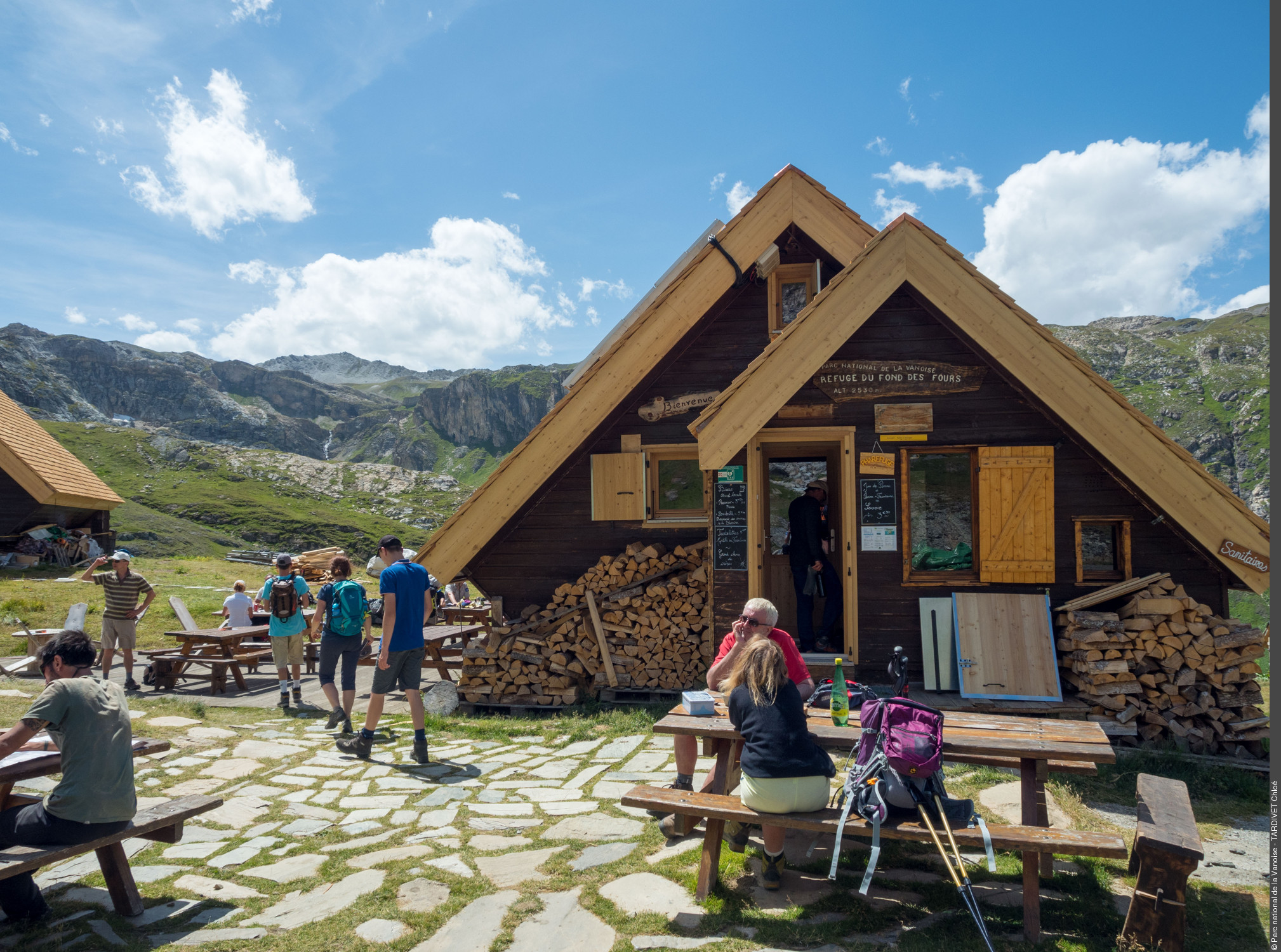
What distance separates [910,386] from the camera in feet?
27.1

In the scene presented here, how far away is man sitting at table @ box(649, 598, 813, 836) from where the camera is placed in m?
4.82

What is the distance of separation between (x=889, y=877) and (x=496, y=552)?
6.88 metres

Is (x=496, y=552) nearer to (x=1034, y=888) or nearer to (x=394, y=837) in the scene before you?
(x=394, y=837)

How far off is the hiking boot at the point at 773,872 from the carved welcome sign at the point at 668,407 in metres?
6.64

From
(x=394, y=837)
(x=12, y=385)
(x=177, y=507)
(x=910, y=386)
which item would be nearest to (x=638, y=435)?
(x=910, y=386)

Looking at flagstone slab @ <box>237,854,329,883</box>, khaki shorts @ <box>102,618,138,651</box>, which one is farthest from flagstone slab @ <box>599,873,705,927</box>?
khaki shorts @ <box>102,618,138,651</box>

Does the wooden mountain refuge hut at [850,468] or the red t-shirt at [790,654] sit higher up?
the wooden mountain refuge hut at [850,468]

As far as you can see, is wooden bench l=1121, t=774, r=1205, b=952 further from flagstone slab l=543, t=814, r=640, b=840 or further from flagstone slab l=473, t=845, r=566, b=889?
flagstone slab l=473, t=845, r=566, b=889

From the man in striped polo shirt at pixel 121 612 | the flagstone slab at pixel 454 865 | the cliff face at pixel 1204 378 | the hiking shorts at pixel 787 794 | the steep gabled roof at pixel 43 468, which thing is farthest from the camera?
the cliff face at pixel 1204 378

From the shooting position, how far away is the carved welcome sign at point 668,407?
10188 mm

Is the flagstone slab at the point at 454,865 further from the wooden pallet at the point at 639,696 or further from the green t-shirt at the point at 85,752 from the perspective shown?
the wooden pallet at the point at 639,696

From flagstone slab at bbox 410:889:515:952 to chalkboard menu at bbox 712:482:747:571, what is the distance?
472cm

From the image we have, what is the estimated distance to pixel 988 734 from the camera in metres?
4.59

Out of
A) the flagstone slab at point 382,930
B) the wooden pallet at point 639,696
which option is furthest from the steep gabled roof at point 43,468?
the flagstone slab at point 382,930
